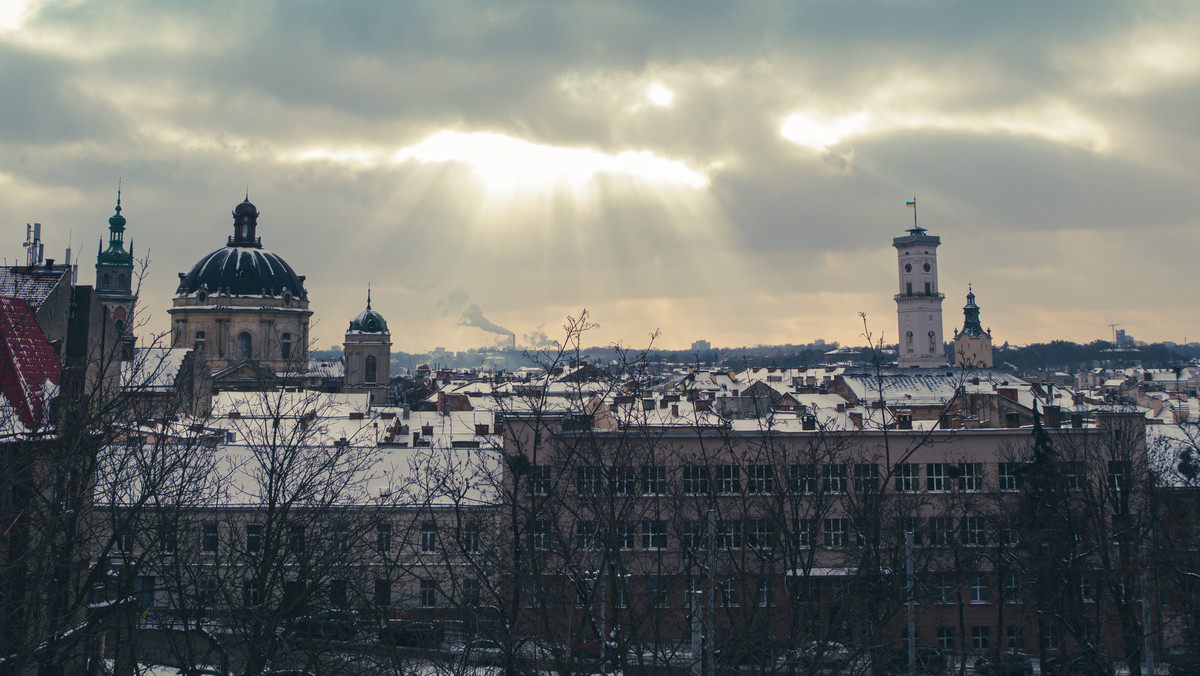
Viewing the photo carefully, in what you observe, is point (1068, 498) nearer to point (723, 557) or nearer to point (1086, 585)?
point (1086, 585)

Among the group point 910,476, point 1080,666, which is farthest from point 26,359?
point 1080,666

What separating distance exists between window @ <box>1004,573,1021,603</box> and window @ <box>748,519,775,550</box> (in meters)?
6.44

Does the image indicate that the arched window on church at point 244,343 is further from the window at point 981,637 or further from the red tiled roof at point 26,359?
the window at point 981,637

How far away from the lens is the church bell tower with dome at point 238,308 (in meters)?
106

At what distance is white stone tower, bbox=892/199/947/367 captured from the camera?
130 metres

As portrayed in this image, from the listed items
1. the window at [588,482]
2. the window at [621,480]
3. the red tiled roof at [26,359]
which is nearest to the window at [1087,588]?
the window at [588,482]

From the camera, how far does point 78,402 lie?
14.0 meters

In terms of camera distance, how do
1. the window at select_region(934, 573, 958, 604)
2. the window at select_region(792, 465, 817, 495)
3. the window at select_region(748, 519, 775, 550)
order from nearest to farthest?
the window at select_region(748, 519, 775, 550)
the window at select_region(792, 465, 817, 495)
the window at select_region(934, 573, 958, 604)

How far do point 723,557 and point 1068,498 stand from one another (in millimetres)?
10859

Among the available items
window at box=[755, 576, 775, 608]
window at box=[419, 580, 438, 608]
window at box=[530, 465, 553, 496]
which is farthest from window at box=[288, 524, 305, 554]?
window at box=[755, 576, 775, 608]

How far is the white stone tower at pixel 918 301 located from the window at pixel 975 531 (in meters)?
102

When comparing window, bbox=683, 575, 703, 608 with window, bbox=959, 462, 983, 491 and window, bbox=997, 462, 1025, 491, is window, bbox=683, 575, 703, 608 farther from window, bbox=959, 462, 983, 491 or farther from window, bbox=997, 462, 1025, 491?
window, bbox=959, 462, 983, 491

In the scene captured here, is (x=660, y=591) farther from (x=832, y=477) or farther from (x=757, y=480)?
(x=832, y=477)

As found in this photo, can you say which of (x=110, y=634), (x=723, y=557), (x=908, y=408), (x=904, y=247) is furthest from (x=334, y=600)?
(x=904, y=247)
